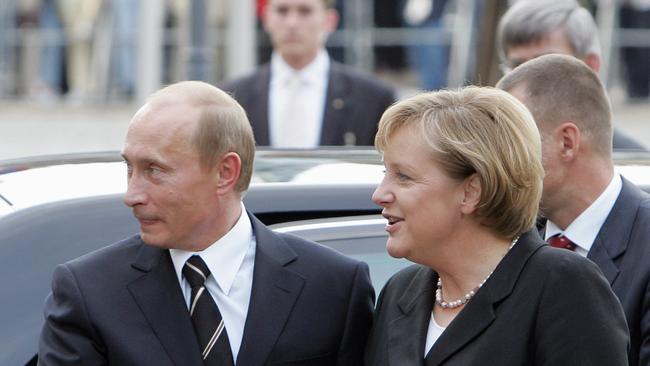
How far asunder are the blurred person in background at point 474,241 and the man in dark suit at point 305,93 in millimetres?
3314

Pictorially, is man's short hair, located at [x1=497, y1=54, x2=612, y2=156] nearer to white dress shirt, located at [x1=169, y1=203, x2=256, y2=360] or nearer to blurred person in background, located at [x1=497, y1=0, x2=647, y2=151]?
white dress shirt, located at [x1=169, y1=203, x2=256, y2=360]

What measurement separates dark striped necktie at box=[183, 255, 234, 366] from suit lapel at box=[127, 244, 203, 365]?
0.02 m

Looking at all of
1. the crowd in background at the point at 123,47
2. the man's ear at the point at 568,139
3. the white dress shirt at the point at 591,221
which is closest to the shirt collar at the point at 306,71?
the man's ear at the point at 568,139

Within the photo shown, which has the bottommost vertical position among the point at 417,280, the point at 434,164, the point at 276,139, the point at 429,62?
the point at 429,62

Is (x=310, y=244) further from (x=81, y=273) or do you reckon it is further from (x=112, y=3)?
(x=112, y=3)

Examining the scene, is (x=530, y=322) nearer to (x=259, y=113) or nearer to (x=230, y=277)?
(x=230, y=277)

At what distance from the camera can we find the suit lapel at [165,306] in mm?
3135

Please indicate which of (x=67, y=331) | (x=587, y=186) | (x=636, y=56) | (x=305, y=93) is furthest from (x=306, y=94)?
(x=636, y=56)

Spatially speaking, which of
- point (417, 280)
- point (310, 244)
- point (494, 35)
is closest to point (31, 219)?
point (310, 244)

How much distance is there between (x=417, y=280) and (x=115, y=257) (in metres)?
0.70

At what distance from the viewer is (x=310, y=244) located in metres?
3.38

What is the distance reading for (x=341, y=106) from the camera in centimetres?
650

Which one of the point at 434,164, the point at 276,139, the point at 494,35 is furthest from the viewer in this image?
the point at 494,35

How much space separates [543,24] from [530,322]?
2.56 meters
